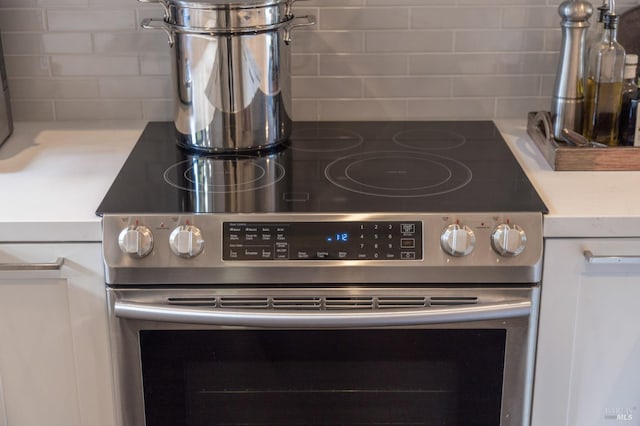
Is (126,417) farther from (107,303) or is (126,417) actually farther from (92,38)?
(92,38)

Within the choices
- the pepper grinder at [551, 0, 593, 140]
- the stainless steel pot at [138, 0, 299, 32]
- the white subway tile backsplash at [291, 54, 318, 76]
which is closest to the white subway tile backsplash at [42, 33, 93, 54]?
the stainless steel pot at [138, 0, 299, 32]

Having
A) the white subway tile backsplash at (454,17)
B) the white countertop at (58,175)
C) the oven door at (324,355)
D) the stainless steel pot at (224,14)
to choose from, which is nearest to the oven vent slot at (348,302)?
the oven door at (324,355)

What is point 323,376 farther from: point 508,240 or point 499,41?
point 499,41

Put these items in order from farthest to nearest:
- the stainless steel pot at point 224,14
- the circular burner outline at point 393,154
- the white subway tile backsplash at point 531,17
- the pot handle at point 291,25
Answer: the white subway tile backsplash at point 531,17, the pot handle at point 291,25, the stainless steel pot at point 224,14, the circular burner outline at point 393,154

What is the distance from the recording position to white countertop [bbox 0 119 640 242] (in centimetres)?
173

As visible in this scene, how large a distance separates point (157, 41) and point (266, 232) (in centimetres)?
83

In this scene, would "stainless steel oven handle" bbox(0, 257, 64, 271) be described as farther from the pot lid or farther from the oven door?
the pot lid

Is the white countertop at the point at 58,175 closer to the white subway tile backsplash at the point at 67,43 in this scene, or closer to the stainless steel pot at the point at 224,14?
the white subway tile backsplash at the point at 67,43

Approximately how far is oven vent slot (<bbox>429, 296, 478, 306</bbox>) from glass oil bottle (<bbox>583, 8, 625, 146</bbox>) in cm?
58

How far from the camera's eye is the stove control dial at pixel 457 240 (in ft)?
5.53

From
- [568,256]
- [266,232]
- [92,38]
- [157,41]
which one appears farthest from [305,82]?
[568,256]

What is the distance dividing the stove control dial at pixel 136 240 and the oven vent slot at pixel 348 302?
1.19 feet

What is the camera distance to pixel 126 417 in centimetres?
183

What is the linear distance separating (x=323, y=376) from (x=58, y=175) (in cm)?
73
